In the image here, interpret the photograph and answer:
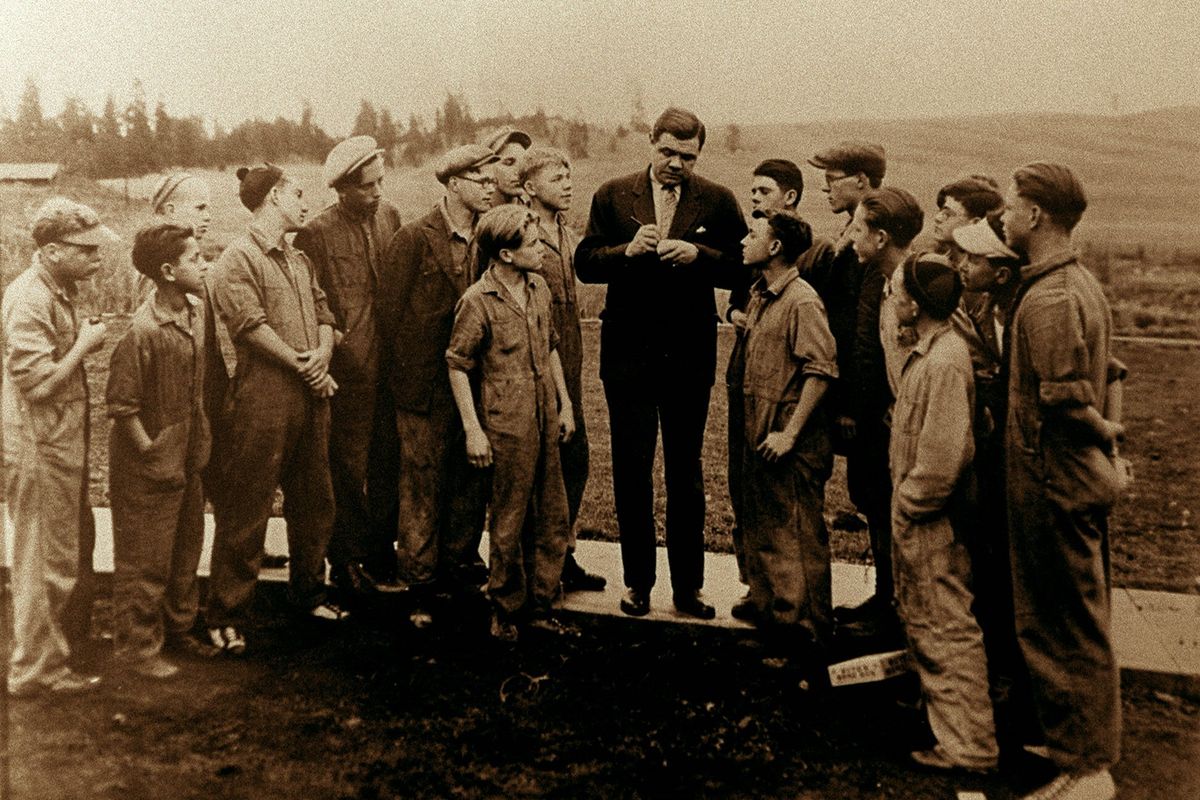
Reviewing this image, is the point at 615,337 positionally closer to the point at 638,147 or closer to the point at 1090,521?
the point at 638,147

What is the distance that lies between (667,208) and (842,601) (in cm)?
187

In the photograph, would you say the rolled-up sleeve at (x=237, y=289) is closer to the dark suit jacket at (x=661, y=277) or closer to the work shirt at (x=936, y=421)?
the dark suit jacket at (x=661, y=277)

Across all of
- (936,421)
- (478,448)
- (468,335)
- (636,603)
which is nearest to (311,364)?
(468,335)

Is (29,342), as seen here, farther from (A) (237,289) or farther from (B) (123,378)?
(A) (237,289)

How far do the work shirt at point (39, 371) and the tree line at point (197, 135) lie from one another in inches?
27.1

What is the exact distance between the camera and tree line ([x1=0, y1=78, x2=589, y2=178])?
4223 mm

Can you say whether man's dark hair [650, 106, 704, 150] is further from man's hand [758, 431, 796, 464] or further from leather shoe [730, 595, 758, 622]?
leather shoe [730, 595, 758, 622]

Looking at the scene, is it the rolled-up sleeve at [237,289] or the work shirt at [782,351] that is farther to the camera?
the rolled-up sleeve at [237,289]

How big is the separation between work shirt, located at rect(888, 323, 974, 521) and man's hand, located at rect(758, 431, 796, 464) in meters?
0.51

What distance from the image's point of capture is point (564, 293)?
4.61 meters

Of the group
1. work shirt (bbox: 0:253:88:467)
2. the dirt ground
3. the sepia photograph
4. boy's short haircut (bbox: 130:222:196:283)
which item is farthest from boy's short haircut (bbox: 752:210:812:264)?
work shirt (bbox: 0:253:88:467)

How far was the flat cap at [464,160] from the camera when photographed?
14.5 ft

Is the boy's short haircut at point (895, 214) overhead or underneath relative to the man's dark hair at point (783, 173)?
underneath

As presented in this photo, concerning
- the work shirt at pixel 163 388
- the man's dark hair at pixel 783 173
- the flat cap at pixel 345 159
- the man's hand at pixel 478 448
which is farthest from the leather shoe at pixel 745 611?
the flat cap at pixel 345 159
